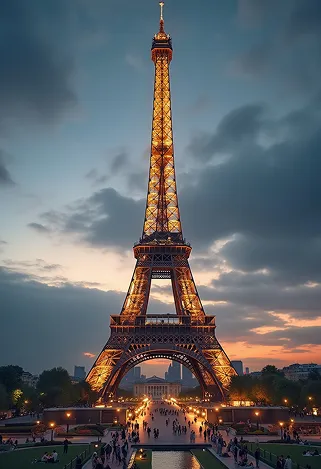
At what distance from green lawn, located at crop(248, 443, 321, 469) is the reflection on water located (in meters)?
5.69

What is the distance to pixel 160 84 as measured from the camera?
3807 inches

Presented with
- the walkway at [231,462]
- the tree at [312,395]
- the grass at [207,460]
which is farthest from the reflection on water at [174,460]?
the tree at [312,395]

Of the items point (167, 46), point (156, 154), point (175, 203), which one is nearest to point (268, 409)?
point (175, 203)

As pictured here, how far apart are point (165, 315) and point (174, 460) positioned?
47.6 m

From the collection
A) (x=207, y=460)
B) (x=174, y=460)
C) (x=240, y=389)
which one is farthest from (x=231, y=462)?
(x=240, y=389)

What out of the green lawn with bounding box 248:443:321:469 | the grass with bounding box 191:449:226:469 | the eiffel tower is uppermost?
the eiffel tower

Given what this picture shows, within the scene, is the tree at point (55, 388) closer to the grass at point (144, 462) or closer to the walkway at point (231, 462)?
the grass at point (144, 462)

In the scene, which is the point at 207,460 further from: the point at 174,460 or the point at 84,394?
the point at 84,394

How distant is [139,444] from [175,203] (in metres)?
54.2

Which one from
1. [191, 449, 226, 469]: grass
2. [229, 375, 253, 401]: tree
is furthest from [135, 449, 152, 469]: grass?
[229, 375, 253, 401]: tree

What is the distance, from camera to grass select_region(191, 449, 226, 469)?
3347 centimetres

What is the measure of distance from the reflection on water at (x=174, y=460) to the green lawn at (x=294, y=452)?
18.7ft

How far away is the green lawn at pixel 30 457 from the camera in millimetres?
32938

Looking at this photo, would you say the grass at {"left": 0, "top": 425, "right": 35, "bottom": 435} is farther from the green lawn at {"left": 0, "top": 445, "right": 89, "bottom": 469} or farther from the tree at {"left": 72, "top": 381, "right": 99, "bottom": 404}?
the tree at {"left": 72, "top": 381, "right": 99, "bottom": 404}
